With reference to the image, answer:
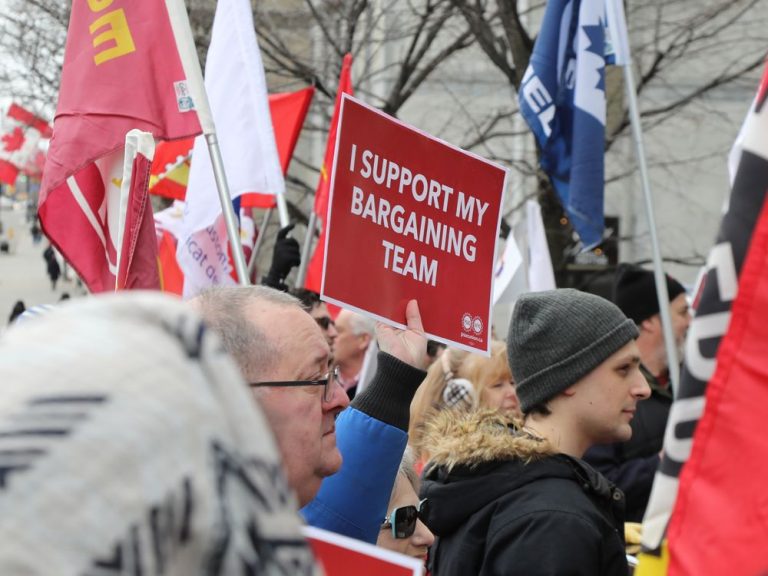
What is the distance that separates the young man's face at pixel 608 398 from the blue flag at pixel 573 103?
314 centimetres

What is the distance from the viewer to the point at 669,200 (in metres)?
18.0

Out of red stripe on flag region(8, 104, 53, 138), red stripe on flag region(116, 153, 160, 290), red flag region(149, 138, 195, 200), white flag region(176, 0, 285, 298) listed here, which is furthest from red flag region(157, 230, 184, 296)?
red stripe on flag region(8, 104, 53, 138)

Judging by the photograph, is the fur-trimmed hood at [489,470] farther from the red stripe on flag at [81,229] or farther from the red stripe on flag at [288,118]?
the red stripe on flag at [288,118]

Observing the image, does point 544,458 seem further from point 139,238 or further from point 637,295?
point 637,295

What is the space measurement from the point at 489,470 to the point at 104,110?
99.3 inches

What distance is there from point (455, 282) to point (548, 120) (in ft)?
11.1

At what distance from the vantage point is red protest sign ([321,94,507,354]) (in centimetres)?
322

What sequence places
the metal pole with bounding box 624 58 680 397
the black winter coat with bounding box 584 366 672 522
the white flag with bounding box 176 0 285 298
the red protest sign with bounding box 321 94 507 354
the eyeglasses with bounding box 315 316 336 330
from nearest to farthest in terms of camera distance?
the red protest sign with bounding box 321 94 507 354
the black winter coat with bounding box 584 366 672 522
the white flag with bounding box 176 0 285 298
the metal pole with bounding box 624 58 680 397
the eyeglasses with bounding box 315 316 336 330

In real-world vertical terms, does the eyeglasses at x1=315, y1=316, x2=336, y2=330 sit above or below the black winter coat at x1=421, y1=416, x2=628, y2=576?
below

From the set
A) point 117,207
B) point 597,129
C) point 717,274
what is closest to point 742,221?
point 717,274

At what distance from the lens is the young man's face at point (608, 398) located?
3367 millimetres

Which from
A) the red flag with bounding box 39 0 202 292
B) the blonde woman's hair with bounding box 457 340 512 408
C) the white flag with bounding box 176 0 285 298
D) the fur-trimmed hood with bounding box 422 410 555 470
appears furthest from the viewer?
the white flag with bounding box 176 0 285 298

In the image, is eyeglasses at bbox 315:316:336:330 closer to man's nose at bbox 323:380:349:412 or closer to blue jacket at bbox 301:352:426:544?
blue jacket at bbox 301:352:426:544

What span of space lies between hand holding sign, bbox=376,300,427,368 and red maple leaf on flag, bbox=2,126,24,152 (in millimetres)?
16930
